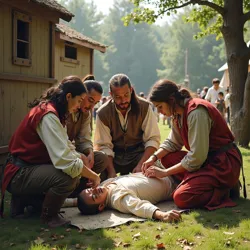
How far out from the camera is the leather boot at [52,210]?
14.1 ft

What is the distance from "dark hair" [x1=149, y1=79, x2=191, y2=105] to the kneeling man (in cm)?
103

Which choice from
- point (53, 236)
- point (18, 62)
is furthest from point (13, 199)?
point (18, 62)

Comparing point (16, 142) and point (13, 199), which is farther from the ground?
point (16, 142)

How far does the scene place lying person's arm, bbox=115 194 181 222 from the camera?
4391mm

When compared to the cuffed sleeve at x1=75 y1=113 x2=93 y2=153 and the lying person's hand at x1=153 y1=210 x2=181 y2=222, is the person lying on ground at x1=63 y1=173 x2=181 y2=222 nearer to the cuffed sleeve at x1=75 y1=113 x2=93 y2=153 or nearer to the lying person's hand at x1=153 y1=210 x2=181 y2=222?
the lying person's hand at x1=153 y1=210 x2=181 y2=222

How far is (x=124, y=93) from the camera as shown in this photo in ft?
18.2

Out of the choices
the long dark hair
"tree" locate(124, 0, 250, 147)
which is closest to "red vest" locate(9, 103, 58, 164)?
the long dark hair

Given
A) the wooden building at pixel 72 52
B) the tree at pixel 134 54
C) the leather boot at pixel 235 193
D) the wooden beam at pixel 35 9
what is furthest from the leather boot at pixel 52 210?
the tree at pixel 134 54

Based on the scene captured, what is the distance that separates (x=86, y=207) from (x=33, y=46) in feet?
16.4

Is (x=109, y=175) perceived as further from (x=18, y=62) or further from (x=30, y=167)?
(x=18, y=62)

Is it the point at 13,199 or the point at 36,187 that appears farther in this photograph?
the point at 13,199

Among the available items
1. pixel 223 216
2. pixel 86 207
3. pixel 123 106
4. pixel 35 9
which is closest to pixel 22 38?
pixel 35 9

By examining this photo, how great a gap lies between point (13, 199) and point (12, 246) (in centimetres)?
86

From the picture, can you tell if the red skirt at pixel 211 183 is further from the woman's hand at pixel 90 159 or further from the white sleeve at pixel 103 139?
the white sleeve at pixel 103 139
